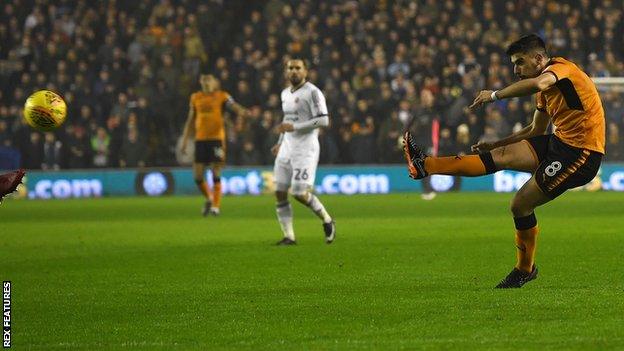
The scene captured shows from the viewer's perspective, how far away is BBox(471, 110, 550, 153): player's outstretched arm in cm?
1034

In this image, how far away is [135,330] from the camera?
829cm

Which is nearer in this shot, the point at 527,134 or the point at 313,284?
the point at 527,134

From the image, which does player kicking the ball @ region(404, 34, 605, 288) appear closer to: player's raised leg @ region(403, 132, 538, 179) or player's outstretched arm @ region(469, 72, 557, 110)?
player's raised leg @ region(403, 132, 538, 179)

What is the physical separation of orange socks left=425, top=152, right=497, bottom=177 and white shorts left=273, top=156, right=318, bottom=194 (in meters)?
5.33

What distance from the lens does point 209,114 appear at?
22219 millimetres

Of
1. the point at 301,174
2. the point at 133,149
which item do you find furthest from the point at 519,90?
the point at 133,149

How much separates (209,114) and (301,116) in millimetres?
6824

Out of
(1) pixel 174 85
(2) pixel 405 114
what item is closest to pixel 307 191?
(2) pixel 405 114

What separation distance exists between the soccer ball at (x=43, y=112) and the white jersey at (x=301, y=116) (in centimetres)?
440

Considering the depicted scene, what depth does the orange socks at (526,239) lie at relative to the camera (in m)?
10.3

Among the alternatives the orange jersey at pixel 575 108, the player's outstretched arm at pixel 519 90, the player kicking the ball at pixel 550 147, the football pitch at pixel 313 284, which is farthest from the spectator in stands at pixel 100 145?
the player's outstretched arm at pixel 519 90

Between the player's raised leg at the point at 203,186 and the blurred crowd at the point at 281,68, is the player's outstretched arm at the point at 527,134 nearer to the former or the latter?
the player's raised leg at the point at 203,186

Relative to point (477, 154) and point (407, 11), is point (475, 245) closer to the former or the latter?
point (477, 154)

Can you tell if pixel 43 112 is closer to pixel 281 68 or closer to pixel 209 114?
pixel 209 114
